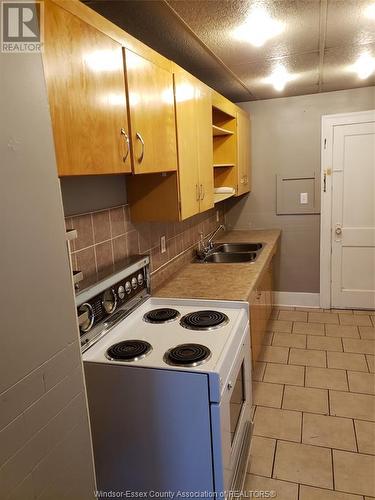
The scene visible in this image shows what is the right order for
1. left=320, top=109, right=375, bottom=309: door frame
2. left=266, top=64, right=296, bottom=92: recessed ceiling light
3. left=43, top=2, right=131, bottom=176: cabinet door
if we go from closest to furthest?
left=43, top=2, right=131, bottom=176: cabinet door < left=266, top=64, right=296, bottom=92: recessed ceiling light < left=320, top=109, right=375, bottom=309: door frame

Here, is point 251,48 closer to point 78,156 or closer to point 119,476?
point 78,156

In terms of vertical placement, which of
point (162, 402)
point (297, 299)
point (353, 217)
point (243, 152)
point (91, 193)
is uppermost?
point (243, 152)

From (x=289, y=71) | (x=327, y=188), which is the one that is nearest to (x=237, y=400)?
(x=289, y=71)

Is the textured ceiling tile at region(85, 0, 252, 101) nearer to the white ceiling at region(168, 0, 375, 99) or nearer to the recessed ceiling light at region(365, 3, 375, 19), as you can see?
the white ceiling at region(168, 0, 375, 99)

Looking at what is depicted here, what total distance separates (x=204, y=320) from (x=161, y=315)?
246mm

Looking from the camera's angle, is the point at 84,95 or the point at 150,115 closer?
the point at 84,95

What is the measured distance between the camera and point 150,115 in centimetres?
164

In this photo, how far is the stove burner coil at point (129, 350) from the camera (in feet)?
4.77

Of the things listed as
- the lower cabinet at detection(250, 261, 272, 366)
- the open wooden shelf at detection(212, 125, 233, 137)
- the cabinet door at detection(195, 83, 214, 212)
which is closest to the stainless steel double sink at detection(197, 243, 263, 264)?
the lower cabinet at detection(250, 261, 272, 366)

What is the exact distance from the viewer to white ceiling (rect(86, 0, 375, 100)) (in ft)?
5.20

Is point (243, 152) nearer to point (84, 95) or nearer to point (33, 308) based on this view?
point (84, 95)

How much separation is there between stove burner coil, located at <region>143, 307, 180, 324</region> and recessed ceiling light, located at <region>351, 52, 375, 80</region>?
83.2 inches

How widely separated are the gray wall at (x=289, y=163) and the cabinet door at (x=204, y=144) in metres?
1.66

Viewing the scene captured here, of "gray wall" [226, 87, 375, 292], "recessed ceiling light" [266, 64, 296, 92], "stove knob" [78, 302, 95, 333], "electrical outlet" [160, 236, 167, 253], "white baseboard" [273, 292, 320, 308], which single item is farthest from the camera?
"white baseboard" [273, 292, 320, 308]
